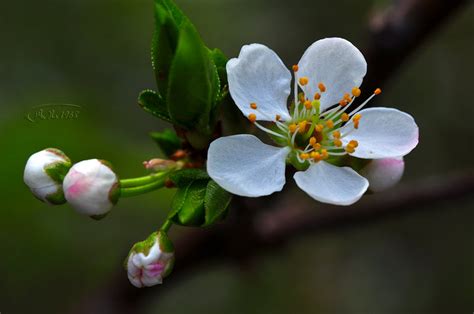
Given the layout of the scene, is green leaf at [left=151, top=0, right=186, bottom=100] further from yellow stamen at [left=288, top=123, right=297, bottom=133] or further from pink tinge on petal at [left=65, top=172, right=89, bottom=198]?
yellow stamen at [left=288, top=123, right=297, bottom=133]

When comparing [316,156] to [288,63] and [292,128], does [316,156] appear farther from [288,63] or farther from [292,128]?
[288,63]

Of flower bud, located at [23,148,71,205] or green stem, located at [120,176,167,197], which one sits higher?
flower bud, located at [23,148,71,205]

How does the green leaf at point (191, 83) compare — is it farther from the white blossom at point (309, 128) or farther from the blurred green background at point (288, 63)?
the blurred green background at point (288, 63)

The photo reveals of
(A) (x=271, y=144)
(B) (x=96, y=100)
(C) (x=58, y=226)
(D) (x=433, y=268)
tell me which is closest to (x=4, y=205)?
(C) (x=58, y=226)

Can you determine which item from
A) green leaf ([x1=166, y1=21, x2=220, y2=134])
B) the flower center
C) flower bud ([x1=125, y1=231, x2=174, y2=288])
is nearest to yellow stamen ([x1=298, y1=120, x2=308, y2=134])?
the flower center

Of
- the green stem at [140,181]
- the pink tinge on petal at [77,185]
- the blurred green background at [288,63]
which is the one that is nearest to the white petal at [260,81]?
the green stem at [140,181]

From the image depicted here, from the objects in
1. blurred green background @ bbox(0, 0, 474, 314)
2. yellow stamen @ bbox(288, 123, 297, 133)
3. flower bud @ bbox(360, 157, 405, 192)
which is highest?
yellow stamen @ bbox(288, 123, 297, 133)

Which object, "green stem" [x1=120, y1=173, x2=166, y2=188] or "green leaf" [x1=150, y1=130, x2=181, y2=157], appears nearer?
"green stem" [x1=120, y1=173, x2=166, y2=188]

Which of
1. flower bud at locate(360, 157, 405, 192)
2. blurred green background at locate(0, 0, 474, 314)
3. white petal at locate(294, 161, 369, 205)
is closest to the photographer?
white petal at locate(294, 161, 369, 205)
